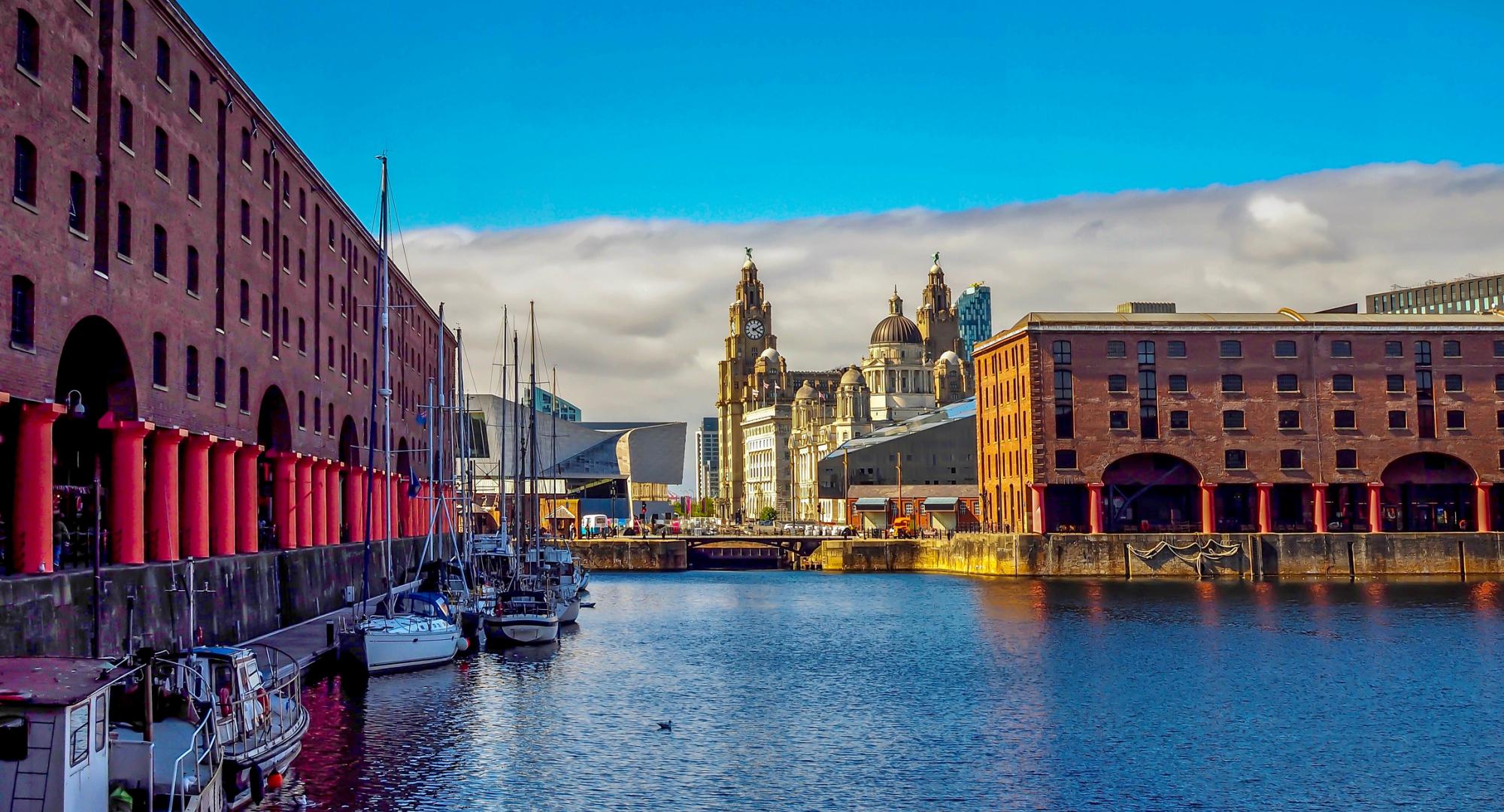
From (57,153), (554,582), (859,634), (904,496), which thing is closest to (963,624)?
(859,634)

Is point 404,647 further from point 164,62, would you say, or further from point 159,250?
point 164,62

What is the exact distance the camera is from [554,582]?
81750 millimetres

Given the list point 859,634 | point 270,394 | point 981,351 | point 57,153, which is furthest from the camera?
point 981,351

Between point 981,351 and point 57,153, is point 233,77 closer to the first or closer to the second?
point 57,153

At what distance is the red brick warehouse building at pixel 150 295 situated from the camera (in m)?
37.9

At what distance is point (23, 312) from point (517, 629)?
3309cm

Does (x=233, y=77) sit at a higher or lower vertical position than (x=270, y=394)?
higher

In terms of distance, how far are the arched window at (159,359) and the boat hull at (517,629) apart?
75.1 ft

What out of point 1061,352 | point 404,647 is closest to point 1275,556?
point 1061,352

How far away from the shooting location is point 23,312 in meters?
37.8

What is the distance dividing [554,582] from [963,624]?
73.5ft

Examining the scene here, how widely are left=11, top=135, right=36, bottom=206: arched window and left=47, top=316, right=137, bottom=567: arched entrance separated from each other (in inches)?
203

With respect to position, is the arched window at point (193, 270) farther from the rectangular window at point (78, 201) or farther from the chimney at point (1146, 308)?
the chimney at point (1146, 308)

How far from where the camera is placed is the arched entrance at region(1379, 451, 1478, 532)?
4459 inches
